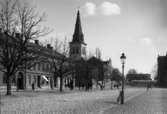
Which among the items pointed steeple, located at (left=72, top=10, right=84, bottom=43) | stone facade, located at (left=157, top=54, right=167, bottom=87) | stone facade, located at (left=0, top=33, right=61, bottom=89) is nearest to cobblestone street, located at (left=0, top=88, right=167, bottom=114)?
stone facade, located at (left=0, top=33, right=61, bottom=89)

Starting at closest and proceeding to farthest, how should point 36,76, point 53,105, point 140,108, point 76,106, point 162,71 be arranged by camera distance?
point 140,108 < point 76,106 < point 53,105 < point 36,76 < point 162,71

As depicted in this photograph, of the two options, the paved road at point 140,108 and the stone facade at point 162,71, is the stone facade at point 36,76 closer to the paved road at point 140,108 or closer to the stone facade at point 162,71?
the paved road at point 140,108

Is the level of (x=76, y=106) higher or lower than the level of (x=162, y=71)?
lower

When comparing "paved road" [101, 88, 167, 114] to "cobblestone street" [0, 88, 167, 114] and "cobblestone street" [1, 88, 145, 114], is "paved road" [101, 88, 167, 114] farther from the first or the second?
"cobblestone street" [1, 88, 145, 114]

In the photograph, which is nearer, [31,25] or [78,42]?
[31,25]

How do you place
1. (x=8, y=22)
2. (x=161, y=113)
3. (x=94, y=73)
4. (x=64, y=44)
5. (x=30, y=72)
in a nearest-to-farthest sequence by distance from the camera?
(x=161, y=113)
(x=8, y=22)
(x=64, y=44)
(x=30, y=72)
(x=94, y=73)

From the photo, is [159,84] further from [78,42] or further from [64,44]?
[64,44]

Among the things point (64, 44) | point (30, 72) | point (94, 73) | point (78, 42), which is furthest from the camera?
point (78, 42)

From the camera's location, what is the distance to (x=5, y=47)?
29.8 meters

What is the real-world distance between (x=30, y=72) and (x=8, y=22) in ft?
104

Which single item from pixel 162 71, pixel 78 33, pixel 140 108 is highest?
pixel 78 33

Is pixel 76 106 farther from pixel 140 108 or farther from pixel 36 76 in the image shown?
pixel 36 76

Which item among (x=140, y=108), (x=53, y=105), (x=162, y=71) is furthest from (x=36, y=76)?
(x=162, y=71)

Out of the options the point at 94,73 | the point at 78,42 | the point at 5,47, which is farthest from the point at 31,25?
the point at 78,42
